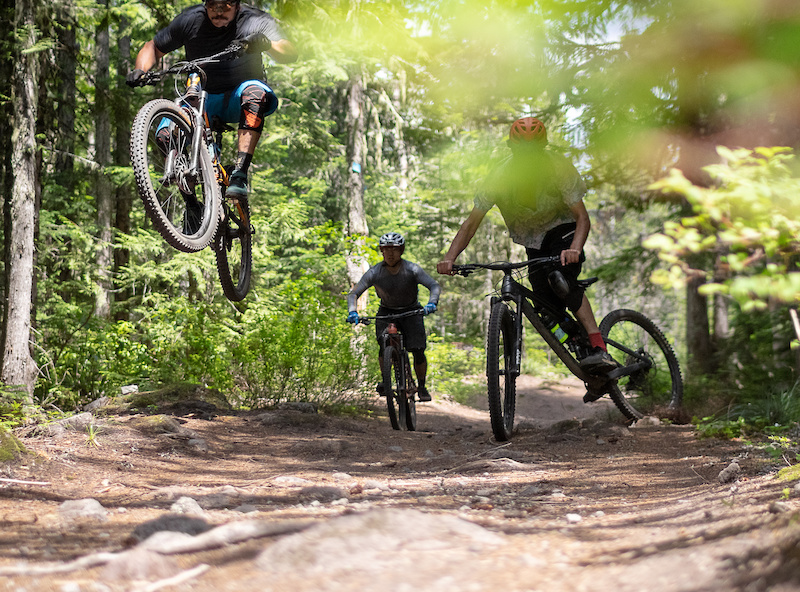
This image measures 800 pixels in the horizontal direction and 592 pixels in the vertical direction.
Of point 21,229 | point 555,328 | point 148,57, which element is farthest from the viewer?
point 21,229

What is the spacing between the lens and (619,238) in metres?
47.8

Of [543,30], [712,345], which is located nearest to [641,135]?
[543,30]

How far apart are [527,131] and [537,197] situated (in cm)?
62

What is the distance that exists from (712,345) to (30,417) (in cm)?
848

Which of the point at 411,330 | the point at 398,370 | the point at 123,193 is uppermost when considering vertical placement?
the point at 123,193

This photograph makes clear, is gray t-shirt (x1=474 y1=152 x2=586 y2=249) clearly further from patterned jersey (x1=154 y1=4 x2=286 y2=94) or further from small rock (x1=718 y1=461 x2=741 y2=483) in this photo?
small rock (x1=718 y1=461 x2=741 y2=483)

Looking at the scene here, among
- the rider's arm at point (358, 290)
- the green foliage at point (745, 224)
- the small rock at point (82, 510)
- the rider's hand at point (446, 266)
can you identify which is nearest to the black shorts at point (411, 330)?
the rider's arm at point (358, 290)

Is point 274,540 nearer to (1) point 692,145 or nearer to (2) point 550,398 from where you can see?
(1) point 692,145

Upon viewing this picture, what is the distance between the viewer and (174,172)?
4227 mm

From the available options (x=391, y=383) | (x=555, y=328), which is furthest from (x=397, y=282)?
(x=555, y=328)

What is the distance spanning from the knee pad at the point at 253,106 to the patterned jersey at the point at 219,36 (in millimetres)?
153

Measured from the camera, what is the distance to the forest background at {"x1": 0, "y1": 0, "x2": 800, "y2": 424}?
2.98 m

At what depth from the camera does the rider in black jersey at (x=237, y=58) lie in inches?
178

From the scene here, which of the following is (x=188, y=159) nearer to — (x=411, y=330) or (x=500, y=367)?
(x=500, y=367)
